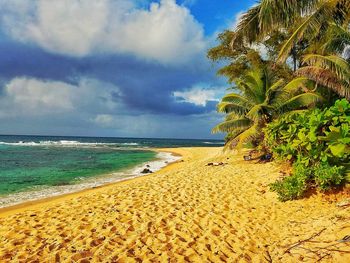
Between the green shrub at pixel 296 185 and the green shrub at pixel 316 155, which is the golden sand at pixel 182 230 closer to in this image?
the green shrub at pixel 296 185

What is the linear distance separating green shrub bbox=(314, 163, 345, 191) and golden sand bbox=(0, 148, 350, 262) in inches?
11.2

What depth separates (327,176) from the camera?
20.6 feet

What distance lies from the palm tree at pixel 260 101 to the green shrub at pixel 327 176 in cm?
689

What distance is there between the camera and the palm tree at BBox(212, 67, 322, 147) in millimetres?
13031

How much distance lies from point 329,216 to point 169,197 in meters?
4.07

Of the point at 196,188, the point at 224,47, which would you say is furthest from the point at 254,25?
the point at 224,47

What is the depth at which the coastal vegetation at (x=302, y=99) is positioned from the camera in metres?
6.38

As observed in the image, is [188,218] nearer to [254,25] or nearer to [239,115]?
[254,25]

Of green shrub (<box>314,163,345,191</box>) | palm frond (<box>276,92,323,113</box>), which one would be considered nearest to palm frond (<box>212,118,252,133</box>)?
palm frond (<box>276,92,323,113</box>)

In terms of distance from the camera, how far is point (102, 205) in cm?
732

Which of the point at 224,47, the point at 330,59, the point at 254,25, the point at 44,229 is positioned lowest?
the point at 44,229

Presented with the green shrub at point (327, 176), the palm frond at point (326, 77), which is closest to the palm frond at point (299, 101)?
the palm frond at point (326, 77)

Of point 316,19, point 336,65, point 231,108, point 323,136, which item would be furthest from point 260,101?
point 323,136

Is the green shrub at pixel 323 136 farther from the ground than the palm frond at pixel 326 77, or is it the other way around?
the palm frond at pixel 326 77
